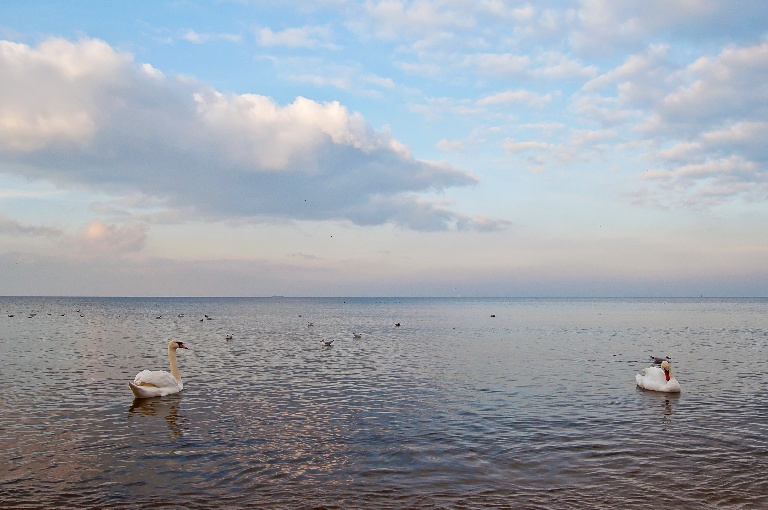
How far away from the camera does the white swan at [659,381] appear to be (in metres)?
23.3

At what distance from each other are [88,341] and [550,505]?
46.5 m

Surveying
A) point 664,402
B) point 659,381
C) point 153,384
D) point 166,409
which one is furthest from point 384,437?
point 659,381

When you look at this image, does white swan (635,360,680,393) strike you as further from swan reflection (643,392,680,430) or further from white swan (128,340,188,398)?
white swan (128,340,188,398)

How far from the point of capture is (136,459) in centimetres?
1412

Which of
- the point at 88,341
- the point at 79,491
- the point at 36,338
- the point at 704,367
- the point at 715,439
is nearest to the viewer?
the point at 79,491

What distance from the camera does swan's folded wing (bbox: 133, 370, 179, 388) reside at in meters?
22.1

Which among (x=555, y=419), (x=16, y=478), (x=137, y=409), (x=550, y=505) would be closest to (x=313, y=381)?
Answer: (x=137, y=409)

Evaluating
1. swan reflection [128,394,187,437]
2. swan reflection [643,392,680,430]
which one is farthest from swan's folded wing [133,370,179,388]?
swan reflection [643,392,680,430]

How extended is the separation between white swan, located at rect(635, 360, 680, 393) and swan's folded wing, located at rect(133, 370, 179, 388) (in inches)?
753

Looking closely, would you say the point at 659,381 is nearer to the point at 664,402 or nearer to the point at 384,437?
the point at 664,402

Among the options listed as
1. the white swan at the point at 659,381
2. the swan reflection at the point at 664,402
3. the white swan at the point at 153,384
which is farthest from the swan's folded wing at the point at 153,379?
the white swan at the point at 659,381

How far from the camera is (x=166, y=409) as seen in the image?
2033 cm

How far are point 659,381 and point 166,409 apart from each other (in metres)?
19.0

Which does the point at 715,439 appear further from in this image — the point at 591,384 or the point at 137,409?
the point at 137,409
